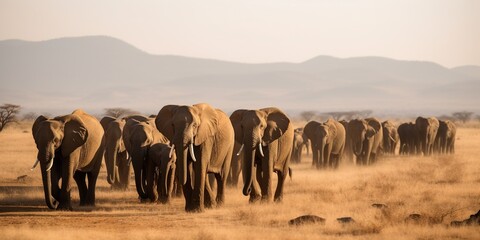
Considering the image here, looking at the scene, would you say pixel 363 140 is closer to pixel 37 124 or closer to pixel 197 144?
pixel 197 144

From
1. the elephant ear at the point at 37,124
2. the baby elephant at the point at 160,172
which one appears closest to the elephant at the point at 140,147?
the baby elephant at the point at 160,172

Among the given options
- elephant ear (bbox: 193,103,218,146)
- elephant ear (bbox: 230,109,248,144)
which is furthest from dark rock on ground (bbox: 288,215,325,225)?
elephant ear (bbox: 230,109,248,144)

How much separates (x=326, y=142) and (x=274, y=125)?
14.8 m

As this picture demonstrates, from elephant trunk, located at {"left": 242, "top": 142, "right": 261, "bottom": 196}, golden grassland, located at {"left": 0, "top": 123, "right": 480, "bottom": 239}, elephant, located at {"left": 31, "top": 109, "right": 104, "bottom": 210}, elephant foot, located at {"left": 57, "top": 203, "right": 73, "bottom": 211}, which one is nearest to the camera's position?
golden grassland, located at {"left": 0, "top": 123, "right": 480, "bottom": 239}

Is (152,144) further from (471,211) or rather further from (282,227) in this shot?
(471,211)

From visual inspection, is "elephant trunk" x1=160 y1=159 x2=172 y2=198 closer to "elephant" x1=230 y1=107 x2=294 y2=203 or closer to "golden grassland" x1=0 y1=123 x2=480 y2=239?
"golden grassland" x1=0 y1=123 x2=480 y2=239

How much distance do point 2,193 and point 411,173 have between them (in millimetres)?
16403

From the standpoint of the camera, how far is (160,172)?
2102 centimetres

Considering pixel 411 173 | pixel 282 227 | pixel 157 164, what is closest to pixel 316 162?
pixel 411 173

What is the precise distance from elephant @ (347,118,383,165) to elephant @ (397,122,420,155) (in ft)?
28.6

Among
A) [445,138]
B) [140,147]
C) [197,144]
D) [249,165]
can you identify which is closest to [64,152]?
[140,147]

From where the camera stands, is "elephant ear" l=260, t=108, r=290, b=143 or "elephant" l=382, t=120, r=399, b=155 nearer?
"elephant ear" l=260, t=108, r=290, b=143

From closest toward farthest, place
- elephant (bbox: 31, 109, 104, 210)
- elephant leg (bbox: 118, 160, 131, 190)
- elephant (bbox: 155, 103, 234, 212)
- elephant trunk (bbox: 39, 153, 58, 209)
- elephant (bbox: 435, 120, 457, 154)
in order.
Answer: elephant (bbox: 155, 103, 234, 212) < elephant trunk (bbox: 39, 153, 58, 209) < elephant (bbox: 31, 109, 104, 210) < elephant leg (bbox: 118, 160, 131, 190) < elephant (bbox: 435, 120, 457, 154)

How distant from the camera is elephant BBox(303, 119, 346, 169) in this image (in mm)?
34938
